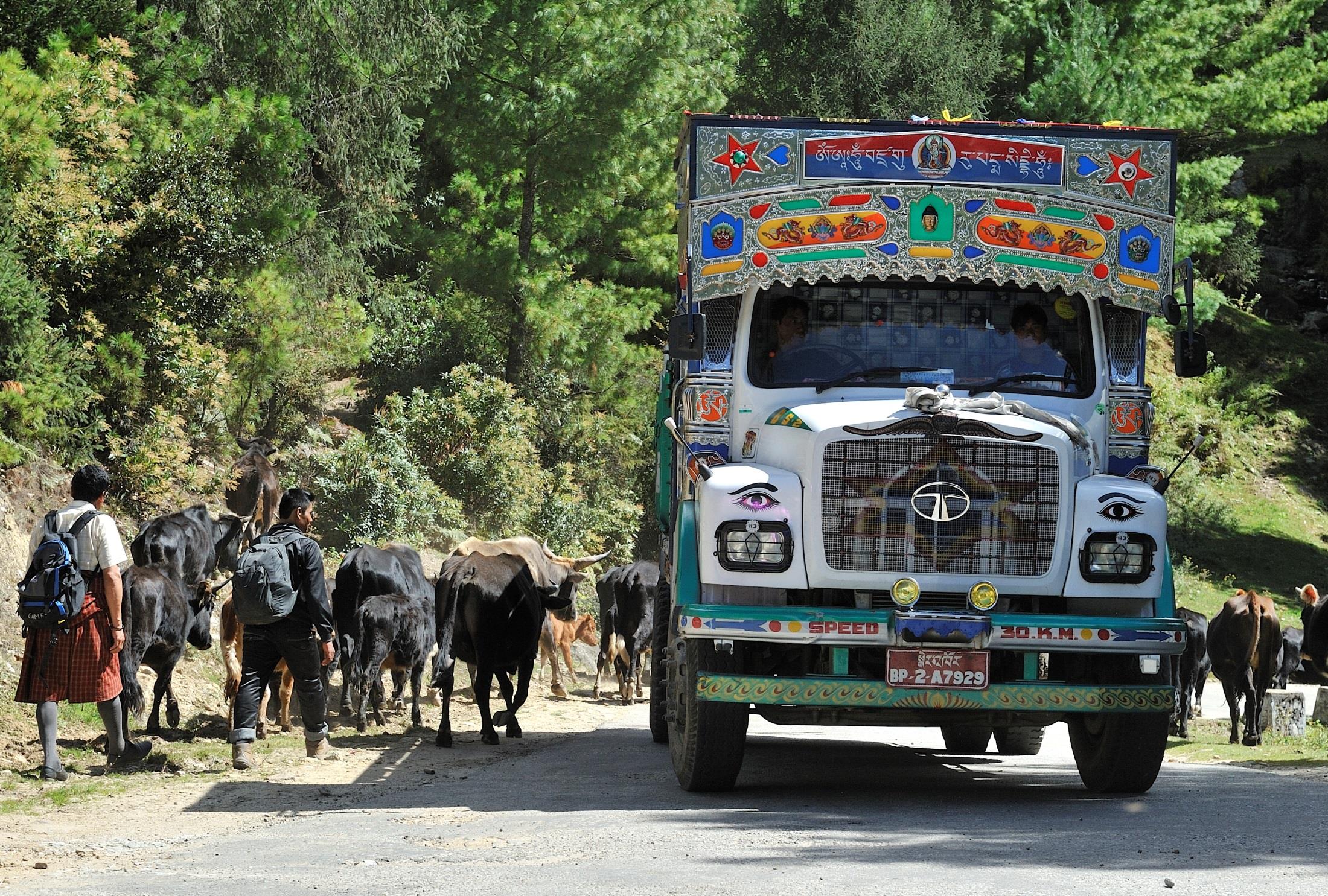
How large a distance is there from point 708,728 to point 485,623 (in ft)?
14.9

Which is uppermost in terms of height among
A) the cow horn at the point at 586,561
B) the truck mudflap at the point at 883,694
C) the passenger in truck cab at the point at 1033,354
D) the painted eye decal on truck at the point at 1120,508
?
the passenger in truck cab at the point at 1033,354

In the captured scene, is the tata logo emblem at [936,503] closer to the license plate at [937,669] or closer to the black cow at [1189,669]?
the license plate at [937,669]

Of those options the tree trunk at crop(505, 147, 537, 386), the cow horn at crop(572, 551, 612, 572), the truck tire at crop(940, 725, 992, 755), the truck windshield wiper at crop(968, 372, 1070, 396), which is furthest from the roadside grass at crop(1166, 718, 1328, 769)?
the tree trunk at crop(505, 147, 537, 386)

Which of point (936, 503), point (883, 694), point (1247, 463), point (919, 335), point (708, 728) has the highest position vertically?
point (919, 335)

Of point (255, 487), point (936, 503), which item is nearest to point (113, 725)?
point (936, 503)

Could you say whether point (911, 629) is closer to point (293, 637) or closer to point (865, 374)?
A: point (865, 374)

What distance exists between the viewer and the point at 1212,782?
11586 millimetres

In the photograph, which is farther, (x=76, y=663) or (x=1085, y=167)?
(x=76, y=663)

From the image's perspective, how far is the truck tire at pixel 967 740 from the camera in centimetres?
1374

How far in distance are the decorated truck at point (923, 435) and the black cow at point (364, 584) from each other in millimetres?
5085

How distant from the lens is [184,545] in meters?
15.8

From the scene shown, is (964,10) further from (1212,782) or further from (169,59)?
(1212,782)

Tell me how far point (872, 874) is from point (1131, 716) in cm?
347

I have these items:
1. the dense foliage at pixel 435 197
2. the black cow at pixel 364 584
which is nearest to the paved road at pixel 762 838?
the black cow at pixel 364 584
